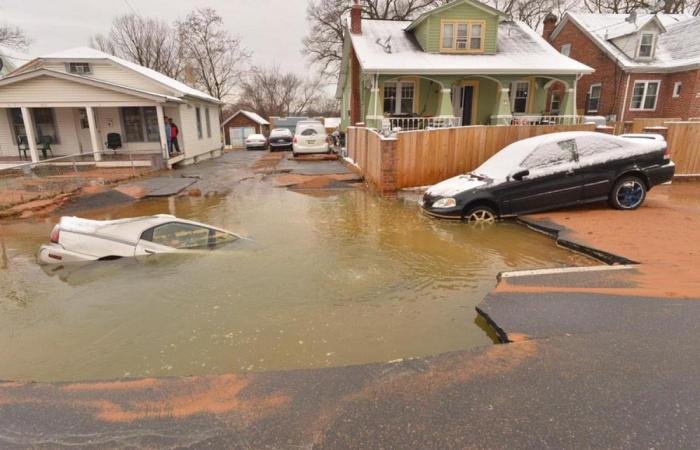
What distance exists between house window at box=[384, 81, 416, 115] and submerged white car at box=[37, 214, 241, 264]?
14616 mm

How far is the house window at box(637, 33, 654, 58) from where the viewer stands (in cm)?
2169

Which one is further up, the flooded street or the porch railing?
the porch railing

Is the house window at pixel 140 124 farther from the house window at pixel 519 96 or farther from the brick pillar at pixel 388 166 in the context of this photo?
the house window at pixel 519 96

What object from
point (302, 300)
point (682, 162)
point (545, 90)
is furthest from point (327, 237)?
point (545, 90)

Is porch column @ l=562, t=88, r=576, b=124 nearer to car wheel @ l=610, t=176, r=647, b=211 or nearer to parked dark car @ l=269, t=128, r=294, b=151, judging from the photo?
car wheel @ l=610, t=176, r=647, b=211

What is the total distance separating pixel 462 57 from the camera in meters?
18.6

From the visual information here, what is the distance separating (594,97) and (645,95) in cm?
252

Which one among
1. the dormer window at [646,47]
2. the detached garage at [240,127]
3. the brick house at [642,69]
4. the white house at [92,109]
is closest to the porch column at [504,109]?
the brick house at [642,69]

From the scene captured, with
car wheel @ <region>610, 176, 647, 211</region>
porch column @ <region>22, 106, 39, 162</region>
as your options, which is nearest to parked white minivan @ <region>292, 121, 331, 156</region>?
porch column @ <region>22, 106, 39, 162</region>

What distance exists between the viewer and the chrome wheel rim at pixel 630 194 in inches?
326

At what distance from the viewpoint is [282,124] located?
37969 mm

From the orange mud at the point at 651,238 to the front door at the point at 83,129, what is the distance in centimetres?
2037

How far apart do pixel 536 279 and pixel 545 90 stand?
17980 mm

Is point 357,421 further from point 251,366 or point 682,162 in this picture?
point 682,162
